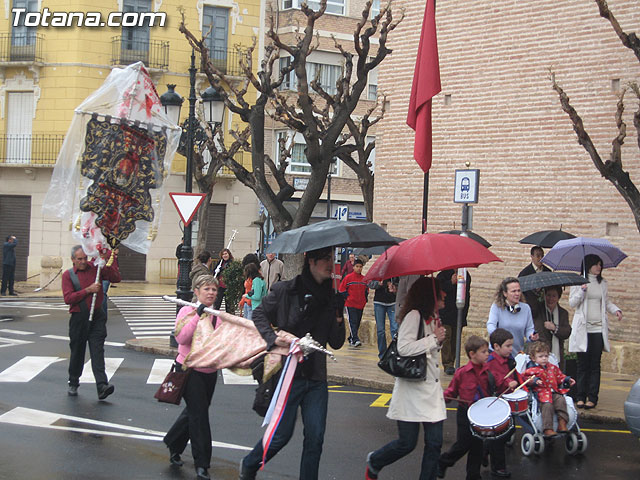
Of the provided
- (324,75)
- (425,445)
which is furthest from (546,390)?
(324,75)

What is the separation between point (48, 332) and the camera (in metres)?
19.7

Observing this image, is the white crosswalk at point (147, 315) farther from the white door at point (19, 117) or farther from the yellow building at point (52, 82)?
the white door at point (19, 117)

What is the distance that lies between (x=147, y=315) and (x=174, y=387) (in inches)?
693

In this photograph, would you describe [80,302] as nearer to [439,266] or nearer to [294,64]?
[439,266]

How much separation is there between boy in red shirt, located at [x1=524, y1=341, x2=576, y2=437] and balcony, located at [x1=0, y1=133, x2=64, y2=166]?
3069cm

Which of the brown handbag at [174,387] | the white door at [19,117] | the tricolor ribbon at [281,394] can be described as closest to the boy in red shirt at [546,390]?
the tricolor ribbon at [281,394]

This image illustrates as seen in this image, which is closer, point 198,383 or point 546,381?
point 198,383

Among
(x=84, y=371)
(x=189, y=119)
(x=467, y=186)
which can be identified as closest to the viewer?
(x=467, y=186)

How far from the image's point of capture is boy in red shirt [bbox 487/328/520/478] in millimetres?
8180

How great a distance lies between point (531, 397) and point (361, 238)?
3.18 metres

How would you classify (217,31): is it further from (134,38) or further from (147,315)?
(147,315)

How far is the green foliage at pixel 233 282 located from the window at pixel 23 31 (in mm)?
21019

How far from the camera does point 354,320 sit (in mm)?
17781

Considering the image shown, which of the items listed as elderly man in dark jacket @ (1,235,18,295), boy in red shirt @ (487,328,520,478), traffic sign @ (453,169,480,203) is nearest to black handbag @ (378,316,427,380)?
boy in red shirt @ (487,328,520,478)
